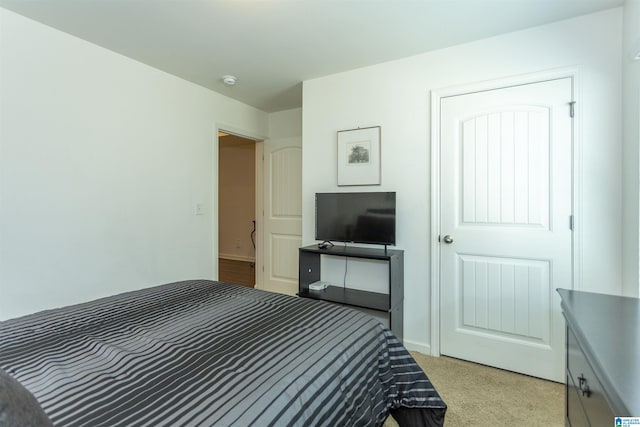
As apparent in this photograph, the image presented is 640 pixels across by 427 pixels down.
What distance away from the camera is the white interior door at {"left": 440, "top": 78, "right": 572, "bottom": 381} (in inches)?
85.4

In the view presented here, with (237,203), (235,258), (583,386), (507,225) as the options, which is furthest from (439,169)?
(235,258)

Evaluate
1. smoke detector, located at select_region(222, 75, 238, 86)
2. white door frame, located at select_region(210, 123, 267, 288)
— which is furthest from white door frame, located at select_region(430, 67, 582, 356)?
white door frame, located at select_region(210, 123, 267, 288)

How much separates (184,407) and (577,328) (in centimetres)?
119

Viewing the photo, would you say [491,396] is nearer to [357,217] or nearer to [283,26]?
[357,217]

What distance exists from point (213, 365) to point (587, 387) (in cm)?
118

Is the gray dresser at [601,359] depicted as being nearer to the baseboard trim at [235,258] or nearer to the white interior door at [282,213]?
the white interior door at [282,213]

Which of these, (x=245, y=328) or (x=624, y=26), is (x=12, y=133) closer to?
(x=245, y=328)

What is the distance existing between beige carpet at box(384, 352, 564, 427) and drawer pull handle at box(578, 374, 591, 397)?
880mm

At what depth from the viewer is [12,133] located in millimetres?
2039

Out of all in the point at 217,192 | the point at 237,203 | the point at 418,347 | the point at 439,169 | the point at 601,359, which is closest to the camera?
the point at 601,359

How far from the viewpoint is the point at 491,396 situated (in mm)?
2035

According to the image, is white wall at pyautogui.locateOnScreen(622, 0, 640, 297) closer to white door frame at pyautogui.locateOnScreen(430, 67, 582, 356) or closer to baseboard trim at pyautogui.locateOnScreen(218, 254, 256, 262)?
white door frame at pyautogui.locateOnScreen(430, 67, 582, 356)

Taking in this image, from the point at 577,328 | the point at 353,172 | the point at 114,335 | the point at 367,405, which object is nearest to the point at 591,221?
the point at 577,328

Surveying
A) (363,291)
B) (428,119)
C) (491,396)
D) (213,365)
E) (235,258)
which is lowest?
(491,396)
